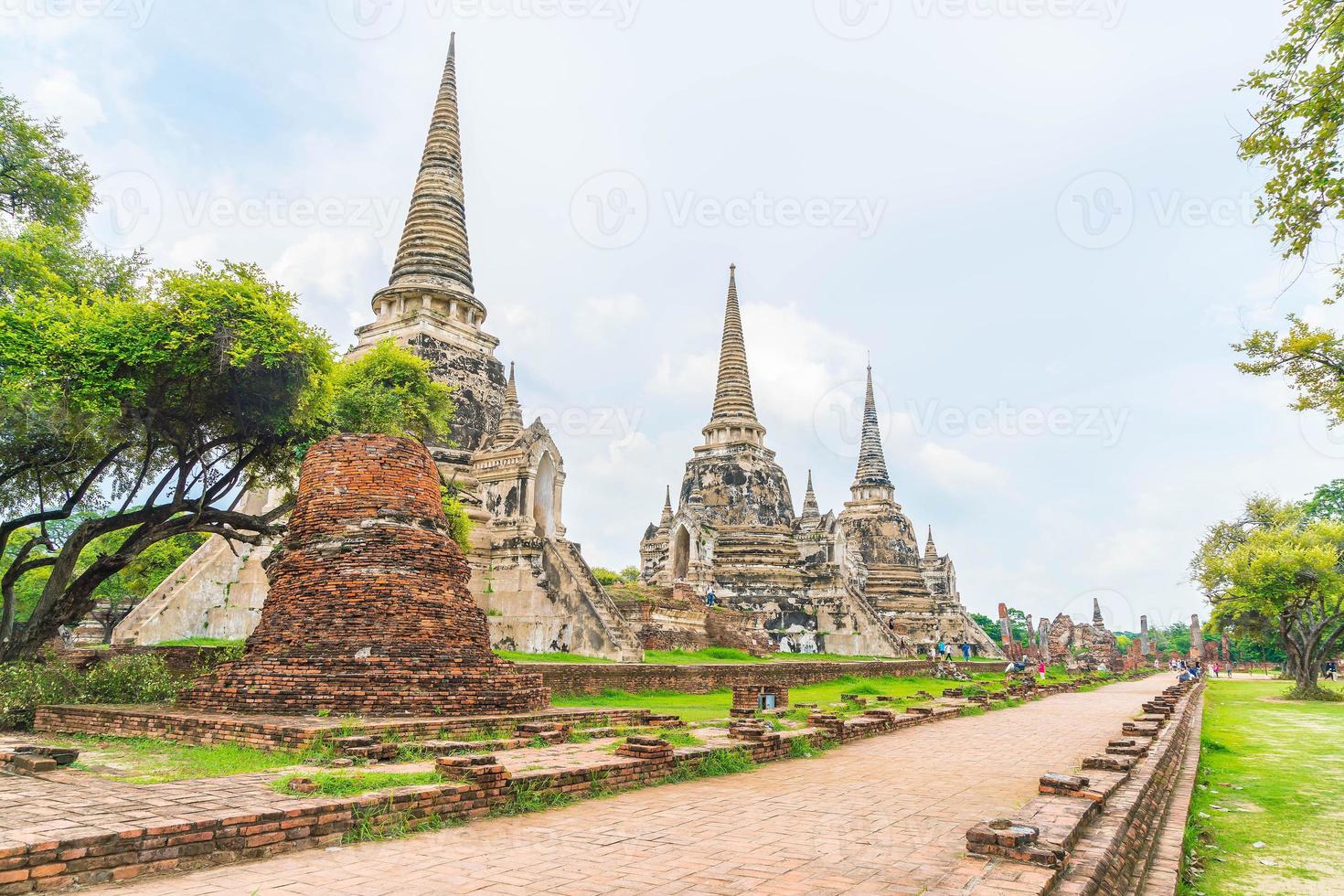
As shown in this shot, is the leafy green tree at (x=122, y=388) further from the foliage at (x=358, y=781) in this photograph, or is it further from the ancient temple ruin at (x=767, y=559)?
the ancient temple ruin at (x=767, y=559)

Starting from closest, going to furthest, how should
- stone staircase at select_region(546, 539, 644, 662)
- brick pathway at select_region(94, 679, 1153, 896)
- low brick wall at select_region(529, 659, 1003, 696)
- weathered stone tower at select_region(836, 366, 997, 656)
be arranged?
brick pathway at select_region(94, 679, 1153, 896), low brick wall at select_region(529, 659, 1003, 696), stone staircase at select_region(546, 539, 644, 662), weathered stone tower at select_region(836, 366, 997, 656)

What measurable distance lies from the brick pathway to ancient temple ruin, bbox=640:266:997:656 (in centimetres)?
2276

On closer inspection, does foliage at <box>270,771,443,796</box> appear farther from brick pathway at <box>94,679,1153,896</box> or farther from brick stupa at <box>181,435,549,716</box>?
brick stupa at <box>181,435,549,716</box>

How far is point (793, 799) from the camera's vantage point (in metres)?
7.63

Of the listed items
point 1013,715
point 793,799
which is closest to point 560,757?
point 793,799

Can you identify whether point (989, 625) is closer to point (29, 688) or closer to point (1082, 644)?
point (1082, 644)

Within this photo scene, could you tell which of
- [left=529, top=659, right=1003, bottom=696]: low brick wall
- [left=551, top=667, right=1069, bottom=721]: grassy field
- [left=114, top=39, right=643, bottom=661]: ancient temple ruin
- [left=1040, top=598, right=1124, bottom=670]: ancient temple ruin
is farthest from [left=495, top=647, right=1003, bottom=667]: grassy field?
[left=1040, top=598, right=1124, bottom=670]: ancient temple ruin

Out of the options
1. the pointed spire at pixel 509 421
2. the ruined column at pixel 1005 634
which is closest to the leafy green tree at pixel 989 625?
the ruined column at pixel 1005 634

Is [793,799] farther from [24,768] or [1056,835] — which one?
[24,768]

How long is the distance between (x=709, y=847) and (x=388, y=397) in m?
12.6

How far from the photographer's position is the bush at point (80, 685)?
10703 mm

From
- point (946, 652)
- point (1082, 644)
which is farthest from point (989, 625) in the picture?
point (946, 652)

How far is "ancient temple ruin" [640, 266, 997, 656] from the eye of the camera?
35.2 metres

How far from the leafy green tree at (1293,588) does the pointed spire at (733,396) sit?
19345 mm
